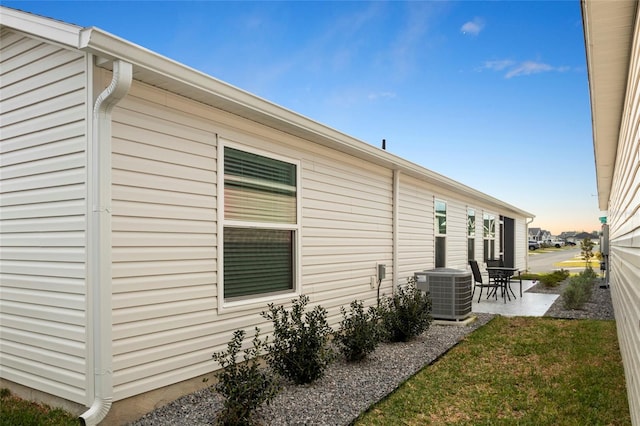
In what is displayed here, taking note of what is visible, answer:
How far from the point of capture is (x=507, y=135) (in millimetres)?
14164

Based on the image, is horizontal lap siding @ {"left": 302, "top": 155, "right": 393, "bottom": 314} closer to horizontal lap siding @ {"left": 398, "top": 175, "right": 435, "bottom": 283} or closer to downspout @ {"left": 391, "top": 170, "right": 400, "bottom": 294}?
downspout @ {"left": 391, "top": 170, "right": 400, "bottom": 294}

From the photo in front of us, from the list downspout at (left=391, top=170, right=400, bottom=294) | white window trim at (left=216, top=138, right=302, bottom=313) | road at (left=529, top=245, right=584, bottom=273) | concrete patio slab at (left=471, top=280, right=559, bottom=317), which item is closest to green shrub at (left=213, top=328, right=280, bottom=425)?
white window trim at (left=216, top=138, right=302, bottom=313)

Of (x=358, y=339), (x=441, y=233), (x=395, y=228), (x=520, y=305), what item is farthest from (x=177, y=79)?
(x=520, y=305)

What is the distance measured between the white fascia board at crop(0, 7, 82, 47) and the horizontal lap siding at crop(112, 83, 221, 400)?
21.5 inches

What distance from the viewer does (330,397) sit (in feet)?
12.2

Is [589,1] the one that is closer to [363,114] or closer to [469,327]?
[469,327]

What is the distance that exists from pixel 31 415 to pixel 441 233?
27.2 feet

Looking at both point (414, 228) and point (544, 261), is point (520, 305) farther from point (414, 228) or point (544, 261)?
point (544, 261)

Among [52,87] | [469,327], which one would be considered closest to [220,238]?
[52,87]

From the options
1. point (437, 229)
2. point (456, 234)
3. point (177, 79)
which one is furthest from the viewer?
point (456, 234)

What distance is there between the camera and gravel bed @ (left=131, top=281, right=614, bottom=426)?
10.8ft

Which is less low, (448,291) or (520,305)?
(448,291)

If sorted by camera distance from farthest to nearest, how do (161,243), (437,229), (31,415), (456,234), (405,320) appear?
1. (456,234)
2. (437,229)
3. (405,320)
4. (161,243)
5. (31,415)

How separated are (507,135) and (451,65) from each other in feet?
17.1
